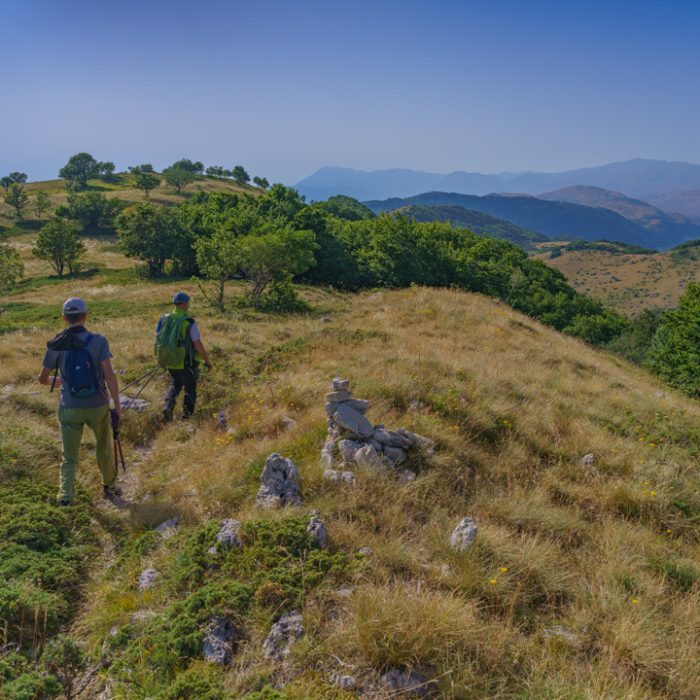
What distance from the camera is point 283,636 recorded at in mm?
3609

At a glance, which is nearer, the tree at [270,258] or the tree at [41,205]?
the tree at [270,258]

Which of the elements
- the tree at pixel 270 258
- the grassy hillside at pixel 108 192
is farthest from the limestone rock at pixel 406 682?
the grassy hillside at pixel 108 192

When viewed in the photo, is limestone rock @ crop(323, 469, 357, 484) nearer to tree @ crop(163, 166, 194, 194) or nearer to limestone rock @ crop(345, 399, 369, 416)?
limestone rock @ crop(345, 399, 369, 416)

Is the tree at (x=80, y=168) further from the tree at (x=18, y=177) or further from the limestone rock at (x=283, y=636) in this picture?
the limestone rock at (x=283, y=636)

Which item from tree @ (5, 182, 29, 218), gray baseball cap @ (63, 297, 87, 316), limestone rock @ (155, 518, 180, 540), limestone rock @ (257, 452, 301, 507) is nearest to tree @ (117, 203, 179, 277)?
tree @ (5, 182, 29, 218)

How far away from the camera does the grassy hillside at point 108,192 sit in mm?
74750

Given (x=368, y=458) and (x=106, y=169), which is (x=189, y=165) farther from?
(x=368, y=458)

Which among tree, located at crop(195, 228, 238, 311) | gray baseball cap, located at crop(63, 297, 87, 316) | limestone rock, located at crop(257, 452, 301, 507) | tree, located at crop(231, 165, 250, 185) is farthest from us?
tree, located at crop(231, 165, 250, 185)

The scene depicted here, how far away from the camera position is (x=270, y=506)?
529 cm

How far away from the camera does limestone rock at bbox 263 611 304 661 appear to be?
350cm

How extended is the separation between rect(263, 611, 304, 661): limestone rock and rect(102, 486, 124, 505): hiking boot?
3671 mm

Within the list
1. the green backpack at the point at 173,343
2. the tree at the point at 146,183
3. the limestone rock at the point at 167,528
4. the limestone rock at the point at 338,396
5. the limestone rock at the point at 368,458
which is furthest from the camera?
the tree at the point at 146,183

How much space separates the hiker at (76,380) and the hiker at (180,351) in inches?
98.7

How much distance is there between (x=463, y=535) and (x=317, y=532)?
5.19ft
